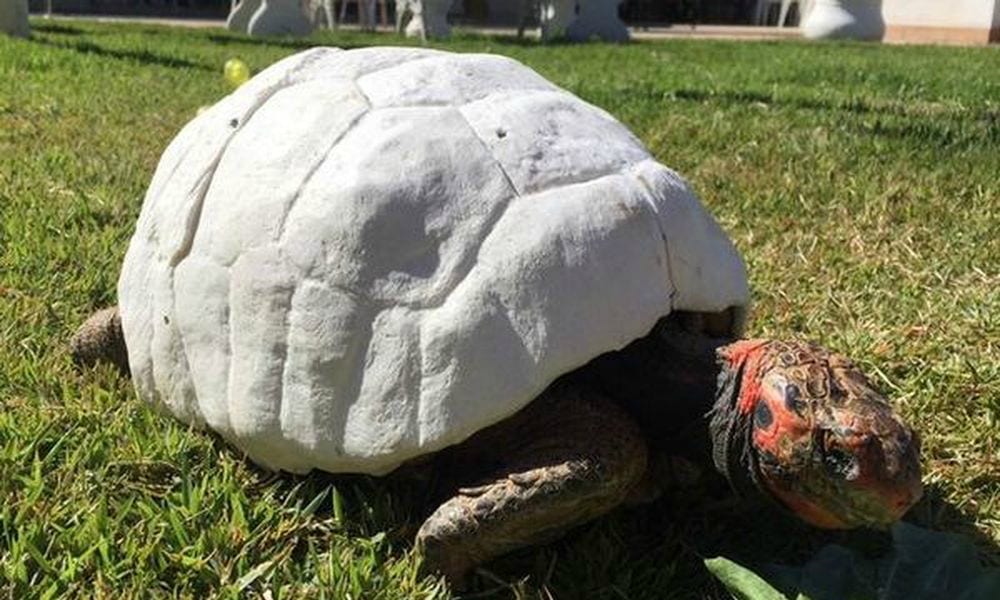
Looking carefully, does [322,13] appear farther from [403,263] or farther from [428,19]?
[403,263]

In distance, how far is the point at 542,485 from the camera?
1.58 metres

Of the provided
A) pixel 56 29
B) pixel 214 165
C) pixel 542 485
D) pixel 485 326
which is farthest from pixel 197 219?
pixel 56 29

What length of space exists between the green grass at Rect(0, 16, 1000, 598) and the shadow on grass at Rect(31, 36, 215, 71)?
6.58 feet

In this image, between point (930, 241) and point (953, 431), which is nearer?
point (953, 431)

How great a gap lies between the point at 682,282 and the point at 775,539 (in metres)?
0.46

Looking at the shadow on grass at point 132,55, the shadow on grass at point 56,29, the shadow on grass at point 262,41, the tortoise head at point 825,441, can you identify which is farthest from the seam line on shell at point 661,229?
the shadow on grass at point 56,29

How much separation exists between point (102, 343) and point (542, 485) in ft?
3.59

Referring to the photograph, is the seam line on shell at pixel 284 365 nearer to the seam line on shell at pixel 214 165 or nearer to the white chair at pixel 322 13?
the seam line on shell at pixel 214 165

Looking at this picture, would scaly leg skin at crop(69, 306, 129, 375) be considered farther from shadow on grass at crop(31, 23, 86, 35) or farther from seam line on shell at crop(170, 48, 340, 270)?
shadow on grass at crop(31, 23, 86, 35)

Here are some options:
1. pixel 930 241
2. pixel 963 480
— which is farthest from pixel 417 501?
pixel 930 241

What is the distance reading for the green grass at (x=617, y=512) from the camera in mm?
1689

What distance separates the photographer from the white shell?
1582mm

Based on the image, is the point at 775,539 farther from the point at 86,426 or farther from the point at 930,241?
the point at 930,241

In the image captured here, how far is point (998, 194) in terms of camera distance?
3.68 meters
